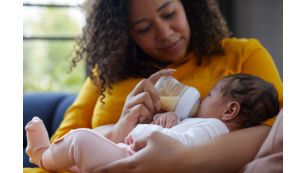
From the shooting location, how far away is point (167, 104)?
1.04 metres

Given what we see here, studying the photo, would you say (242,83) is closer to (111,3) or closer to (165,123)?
(165,123)

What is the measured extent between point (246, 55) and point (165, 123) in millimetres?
419

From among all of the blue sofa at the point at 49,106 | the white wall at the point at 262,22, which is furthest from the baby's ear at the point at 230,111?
the blue sofa at the point at 49,106

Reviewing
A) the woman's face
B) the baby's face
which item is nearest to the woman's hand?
the baby's face

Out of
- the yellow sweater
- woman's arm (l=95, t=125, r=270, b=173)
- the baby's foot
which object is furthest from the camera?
the yellow sweater

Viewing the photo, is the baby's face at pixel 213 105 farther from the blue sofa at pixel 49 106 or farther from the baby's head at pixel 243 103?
the blue sofa at pixel 49 106

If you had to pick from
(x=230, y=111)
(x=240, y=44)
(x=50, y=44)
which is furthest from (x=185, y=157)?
(x=50, y=44)

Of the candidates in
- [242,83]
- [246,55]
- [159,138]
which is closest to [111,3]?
[246,55]

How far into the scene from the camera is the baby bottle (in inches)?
40.4

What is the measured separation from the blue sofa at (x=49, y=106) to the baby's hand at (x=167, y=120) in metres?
0.97

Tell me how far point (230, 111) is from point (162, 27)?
0.37 meters

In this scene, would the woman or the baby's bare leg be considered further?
the woman

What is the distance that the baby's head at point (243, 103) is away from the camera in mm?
957

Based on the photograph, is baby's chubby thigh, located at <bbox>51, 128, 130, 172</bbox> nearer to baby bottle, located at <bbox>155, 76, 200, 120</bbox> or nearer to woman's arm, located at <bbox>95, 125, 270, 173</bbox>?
woman's arm, located at <bbox>95, 125, 270, 173</bbox>
